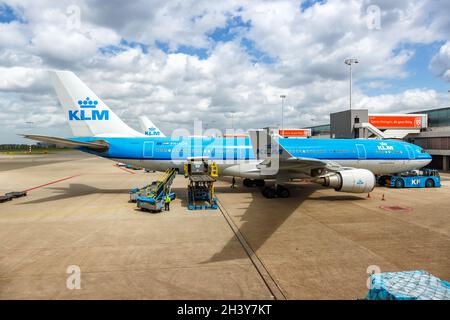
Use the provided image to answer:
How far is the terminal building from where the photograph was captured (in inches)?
1471

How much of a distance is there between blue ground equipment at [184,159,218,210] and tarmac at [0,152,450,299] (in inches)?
33.4

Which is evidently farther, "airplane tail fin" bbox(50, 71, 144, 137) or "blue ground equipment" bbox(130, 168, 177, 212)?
"airplane tail fin" bbox(50, 71, 144, 137)

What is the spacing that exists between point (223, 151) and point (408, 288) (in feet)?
51.5

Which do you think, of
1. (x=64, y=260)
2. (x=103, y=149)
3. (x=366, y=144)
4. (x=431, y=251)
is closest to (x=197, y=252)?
(x=64, y=260)

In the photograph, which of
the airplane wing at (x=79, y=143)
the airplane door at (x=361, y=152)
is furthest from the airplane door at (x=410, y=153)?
the airplane wing at (x=79, y=143)

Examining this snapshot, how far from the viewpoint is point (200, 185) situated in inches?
751

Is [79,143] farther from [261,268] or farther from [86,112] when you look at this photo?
[261,268]

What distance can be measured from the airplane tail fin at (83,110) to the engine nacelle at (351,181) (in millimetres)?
14248

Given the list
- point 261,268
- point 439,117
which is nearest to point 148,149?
point 261,268

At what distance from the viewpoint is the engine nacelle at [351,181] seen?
16781mm

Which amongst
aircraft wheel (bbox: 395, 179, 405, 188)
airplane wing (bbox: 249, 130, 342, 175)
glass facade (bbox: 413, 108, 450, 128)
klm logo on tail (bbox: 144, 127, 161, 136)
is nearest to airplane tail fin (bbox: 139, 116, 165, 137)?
klm logo on tail (bbox: 144, 127, 161, 136)

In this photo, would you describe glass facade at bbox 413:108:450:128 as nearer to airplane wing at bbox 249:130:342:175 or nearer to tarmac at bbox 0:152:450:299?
tarmac at bbox 0:152:450:299
